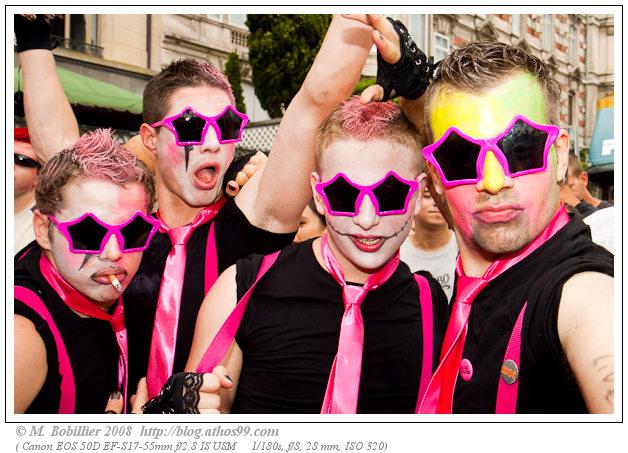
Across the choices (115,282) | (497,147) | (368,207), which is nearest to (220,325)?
(115,282)

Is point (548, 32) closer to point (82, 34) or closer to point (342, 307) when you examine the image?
point (342, 307)

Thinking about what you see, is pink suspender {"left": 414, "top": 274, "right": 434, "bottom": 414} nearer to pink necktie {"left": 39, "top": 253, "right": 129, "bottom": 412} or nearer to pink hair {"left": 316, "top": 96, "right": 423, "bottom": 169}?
pink hair {"left": 316, "top": 96, "right": 423, "bottom": 169}

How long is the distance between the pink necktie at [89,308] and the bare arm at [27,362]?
0.14 meters

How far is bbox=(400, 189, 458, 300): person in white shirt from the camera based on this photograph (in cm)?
368

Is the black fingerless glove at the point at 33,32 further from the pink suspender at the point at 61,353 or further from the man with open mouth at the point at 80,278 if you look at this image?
the pink suspender at the point at 61,353

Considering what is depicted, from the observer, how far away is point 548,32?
2.80 meters

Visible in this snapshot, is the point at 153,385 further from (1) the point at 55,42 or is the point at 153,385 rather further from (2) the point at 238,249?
(1) the point at 55,42

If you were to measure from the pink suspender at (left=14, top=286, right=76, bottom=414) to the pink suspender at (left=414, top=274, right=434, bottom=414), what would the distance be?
1.10m

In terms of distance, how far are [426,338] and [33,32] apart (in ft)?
6.14

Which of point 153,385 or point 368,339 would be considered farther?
point 153,385
